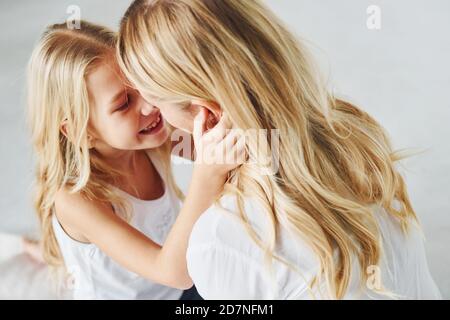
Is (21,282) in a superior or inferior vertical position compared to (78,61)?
inferior

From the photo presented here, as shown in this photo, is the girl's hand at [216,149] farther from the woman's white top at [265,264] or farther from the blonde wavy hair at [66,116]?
the blonde wavy hair at [66,116]

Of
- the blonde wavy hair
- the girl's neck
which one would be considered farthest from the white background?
the girl's neck

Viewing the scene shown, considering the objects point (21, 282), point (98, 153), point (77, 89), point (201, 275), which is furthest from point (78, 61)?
point (21, 282)

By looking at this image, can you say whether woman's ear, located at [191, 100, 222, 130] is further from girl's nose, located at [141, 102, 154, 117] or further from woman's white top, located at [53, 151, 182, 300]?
woman's white top, located at [53, 151, 182, 300]

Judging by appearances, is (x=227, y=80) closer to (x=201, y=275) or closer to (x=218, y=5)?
(x=218, y=5)

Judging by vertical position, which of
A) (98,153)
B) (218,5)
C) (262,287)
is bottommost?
(262,287)

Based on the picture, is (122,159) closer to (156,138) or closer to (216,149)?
(156,138)

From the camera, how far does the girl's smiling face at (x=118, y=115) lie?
917 millimetres

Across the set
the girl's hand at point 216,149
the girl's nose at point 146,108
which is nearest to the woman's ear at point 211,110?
the girl's hand at point 216,149

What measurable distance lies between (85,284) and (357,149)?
55cm

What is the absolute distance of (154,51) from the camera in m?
0.76

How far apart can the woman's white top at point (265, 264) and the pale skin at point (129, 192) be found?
0.07m
